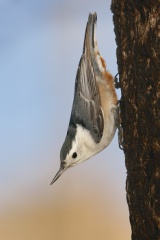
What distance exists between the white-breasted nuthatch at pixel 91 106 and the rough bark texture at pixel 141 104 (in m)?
0.79

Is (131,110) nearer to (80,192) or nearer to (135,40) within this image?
(135,40)

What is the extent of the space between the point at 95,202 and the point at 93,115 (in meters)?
1.52

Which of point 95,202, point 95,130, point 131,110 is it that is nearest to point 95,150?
point 95,130

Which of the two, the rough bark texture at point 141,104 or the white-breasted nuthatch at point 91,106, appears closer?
the rough bark texture at point 141,104

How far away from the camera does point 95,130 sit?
10.1ft

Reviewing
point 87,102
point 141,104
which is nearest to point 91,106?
point 87,102

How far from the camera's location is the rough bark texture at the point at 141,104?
1.93m

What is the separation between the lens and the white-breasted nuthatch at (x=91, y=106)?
9.86 ft

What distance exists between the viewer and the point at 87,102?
306cm

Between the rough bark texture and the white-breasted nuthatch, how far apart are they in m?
0.79

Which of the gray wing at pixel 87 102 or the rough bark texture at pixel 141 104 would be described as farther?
the gray wing at pixel 87 102

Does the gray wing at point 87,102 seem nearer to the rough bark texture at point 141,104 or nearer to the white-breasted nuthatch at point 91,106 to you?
the white-breasted nuthatch at point 91,106

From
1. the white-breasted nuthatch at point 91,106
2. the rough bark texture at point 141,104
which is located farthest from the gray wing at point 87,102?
the rough bark texture at point 141,104

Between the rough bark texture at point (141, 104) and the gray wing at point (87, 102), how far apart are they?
0.82 meters
